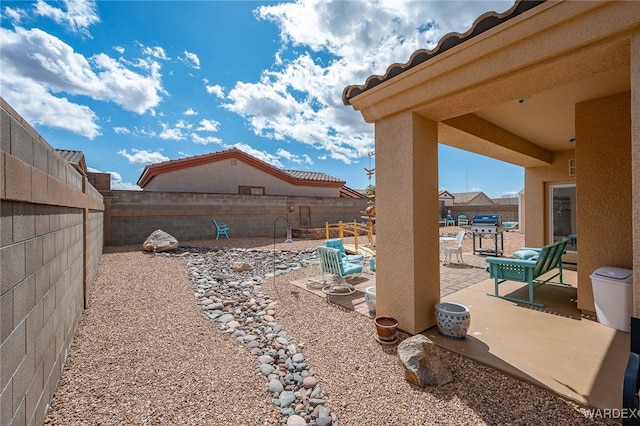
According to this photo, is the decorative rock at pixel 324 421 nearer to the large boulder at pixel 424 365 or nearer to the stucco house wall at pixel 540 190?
the large boulder at pixel 424 365

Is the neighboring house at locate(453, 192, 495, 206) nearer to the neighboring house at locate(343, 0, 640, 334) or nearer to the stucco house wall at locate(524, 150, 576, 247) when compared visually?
the stucco house wall at locate(524, 150, 576, 247)

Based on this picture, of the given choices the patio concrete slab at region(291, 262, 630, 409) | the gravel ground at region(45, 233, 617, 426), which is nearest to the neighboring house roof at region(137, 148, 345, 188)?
the gravel ground at region(45, 233, 617, 426)

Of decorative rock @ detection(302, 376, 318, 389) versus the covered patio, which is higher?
the covered patio

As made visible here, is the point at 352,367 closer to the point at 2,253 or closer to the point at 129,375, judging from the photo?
Answer: the point at 129,375

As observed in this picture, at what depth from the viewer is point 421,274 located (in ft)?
12.2

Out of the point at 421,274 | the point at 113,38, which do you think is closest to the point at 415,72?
the point at 421,274

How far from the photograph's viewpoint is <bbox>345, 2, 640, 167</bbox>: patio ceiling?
2.30m

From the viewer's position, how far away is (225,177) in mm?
17031

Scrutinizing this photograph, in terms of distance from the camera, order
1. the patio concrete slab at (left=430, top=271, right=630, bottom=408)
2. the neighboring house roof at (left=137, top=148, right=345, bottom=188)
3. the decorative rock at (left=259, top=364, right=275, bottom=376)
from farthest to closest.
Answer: the neighboring house roof at (left=137, top=148, right=345, bottom=188), the decorative rock at (left=259, top=364, right=275, bottom=376), the patio concrete slab at (left=430, top=271, right=630, bottom=408)

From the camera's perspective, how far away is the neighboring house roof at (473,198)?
1654 inches

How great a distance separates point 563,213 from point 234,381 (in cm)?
976

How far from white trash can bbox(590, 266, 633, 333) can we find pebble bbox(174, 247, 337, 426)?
4.13 m

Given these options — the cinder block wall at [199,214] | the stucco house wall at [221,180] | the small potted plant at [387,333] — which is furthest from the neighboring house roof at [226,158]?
the small potted plant at [387,333]

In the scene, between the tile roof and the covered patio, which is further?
the tile roof
